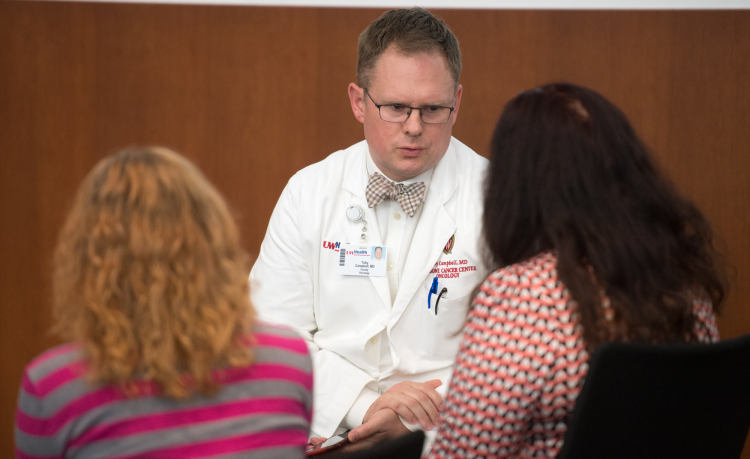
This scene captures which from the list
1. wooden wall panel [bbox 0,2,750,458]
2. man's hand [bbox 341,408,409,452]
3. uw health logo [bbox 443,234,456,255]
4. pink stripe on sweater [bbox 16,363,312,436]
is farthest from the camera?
wooden wall panel [bbox 0,2,750,458]

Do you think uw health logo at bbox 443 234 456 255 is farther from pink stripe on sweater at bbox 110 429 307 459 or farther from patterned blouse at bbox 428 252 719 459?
pink stripe on sweater at bbox 110 429 307 459

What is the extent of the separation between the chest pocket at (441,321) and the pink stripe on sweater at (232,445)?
93 centimetres

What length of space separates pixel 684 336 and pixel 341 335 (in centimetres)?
105

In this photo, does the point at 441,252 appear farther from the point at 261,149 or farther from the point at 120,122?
the point at 120,122

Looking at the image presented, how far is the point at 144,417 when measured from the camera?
0.87 metres

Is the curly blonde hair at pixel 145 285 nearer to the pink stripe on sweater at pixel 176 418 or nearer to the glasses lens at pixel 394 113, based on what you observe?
the pink stripe on sweater at pixel 176 418

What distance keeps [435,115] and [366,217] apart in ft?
1.21

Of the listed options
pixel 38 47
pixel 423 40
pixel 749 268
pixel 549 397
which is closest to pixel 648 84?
pixel 749 268

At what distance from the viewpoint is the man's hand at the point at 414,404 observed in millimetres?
1621

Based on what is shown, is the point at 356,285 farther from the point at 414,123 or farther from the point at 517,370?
the point at 517,370

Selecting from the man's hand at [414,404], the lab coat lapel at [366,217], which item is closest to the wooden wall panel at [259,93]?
the lab coat lapel at [366,217]

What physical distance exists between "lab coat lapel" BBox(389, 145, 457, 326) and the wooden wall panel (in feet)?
2.42

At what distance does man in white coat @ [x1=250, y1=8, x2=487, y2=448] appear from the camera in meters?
1.81

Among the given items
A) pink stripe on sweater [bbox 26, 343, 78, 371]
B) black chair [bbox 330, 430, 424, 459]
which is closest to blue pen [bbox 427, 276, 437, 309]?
black chair [bbox 330, 430, 424, 459]
